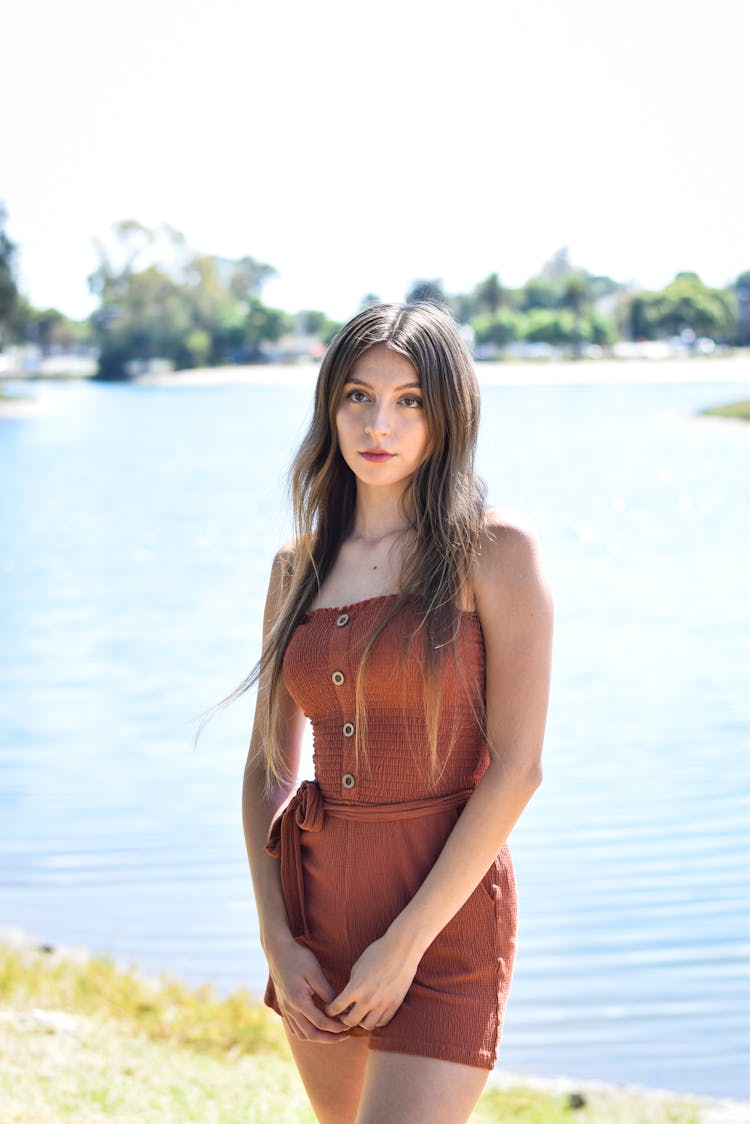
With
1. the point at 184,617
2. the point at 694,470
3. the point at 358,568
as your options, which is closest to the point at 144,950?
the point at 358,568

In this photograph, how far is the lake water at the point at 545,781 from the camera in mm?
5176

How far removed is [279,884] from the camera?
2.06m

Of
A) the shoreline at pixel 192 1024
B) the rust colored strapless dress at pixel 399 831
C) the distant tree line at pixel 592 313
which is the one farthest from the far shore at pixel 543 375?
the rust colored strapless dress at pixel 399 831

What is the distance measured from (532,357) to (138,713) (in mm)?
89294

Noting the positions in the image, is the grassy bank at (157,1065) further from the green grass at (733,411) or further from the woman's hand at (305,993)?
the green grass at (733,411)

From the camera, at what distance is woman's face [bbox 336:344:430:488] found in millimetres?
1985

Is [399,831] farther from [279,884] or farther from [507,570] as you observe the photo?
[507,570]

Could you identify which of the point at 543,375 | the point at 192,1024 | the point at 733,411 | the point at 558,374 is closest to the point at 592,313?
the point at 558,374

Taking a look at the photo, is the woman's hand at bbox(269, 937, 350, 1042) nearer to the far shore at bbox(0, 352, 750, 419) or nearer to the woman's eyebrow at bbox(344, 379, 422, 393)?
the woman's eyebrow at bbox(344, 379, 422, 393)

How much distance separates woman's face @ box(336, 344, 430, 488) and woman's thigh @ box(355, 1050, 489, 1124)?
784mm

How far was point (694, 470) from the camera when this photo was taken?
116 ft

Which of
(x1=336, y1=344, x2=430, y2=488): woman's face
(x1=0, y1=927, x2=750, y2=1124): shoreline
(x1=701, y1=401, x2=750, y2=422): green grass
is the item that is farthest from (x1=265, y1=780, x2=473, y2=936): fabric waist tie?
(x1=701, y1=401, x2=750, y2=422): green grass

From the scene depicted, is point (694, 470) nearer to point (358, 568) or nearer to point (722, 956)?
point (722, 956)

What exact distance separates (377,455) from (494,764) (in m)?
0.46
